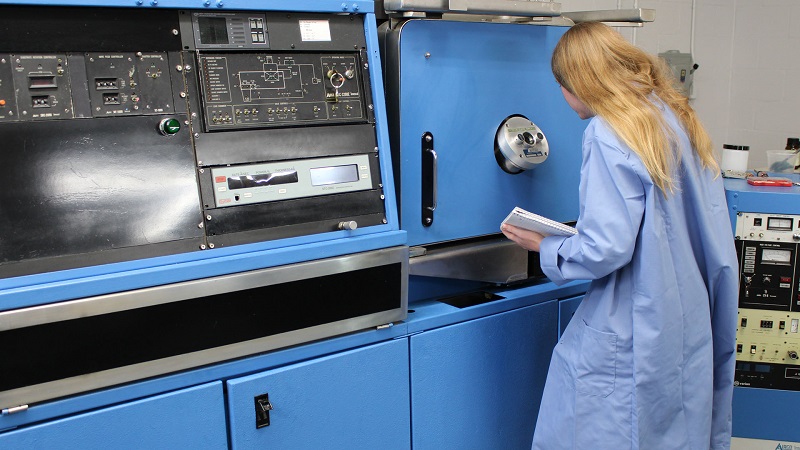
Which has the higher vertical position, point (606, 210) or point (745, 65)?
point (745, 65)

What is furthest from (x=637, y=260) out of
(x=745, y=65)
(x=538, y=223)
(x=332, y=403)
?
(x=745, y=65)

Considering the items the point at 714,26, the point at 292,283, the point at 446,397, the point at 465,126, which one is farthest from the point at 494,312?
the point at 714,26

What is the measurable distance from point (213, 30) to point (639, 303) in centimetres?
113

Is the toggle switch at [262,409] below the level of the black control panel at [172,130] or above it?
below

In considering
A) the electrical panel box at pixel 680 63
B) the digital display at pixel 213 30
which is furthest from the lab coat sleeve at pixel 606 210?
the electrical panel box at pixel 680 63

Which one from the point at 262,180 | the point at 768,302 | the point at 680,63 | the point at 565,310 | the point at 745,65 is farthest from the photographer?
the point at 745,65

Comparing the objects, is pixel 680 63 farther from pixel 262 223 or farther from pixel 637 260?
pixel 262 223

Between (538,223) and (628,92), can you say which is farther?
(538,223)

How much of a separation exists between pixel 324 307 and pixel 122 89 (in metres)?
0.64

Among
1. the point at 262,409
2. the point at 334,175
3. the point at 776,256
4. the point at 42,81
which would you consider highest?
the point at 42,81

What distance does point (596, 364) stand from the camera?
1654mm

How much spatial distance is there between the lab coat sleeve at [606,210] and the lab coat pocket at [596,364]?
0.15 m

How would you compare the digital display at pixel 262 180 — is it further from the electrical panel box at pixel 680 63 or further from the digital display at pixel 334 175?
the electrical panel box at pixel 680 63

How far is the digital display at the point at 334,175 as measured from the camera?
1655 mm
